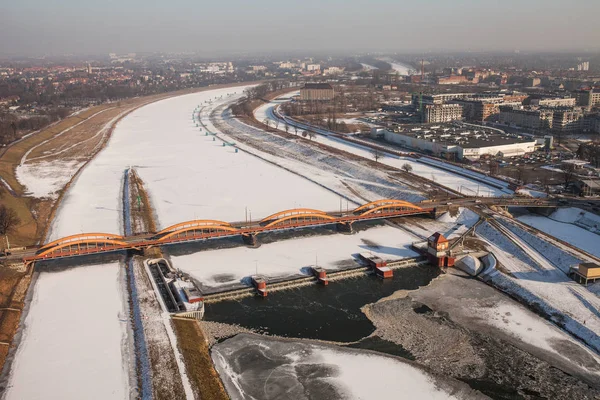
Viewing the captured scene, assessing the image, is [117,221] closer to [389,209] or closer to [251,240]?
[251,240]

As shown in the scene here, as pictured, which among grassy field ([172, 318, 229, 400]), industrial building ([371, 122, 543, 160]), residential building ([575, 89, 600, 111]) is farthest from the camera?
residential building ([575, 89, 600, 111])

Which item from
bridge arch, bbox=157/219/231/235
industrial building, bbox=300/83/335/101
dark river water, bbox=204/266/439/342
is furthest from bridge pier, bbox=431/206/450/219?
industrial building, bbox=300/83/335/101

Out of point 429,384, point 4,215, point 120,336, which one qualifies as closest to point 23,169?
point 4,215

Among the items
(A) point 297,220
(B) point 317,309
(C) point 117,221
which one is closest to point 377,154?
(A) point 297,220

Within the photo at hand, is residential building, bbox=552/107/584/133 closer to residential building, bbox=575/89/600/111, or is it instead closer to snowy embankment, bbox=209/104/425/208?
residential building, bbox=575/89/600/111

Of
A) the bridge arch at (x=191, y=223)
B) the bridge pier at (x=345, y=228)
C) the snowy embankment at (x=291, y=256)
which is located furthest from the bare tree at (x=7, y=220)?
the bridge pier at (x=345, y=228)
